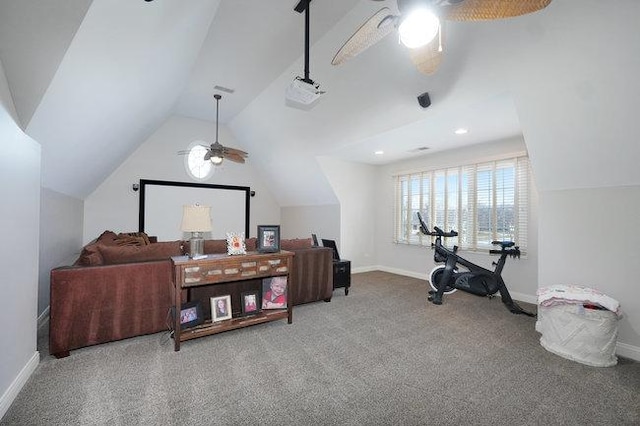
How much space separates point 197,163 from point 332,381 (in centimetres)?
617

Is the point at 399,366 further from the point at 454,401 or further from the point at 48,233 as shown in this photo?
the point at 48,233

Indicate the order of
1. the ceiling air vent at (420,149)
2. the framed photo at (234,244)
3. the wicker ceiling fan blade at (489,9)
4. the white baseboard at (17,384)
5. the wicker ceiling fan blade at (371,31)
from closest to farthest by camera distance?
the wicker ceiling fan blade at (489,9) < the wicker ceiling fan blade at (371,31) < the white baseboard at (17,384) < the framed photo at (234,244) < the ceiling air vent at (420,149)

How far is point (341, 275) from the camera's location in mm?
4492

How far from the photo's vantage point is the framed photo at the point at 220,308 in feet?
9.48

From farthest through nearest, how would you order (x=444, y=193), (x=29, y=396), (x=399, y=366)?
(x=444, y=193) → (x=399, y=366) → (x=29, y=396)

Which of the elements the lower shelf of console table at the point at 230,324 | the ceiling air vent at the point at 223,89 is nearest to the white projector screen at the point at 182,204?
the ceiling air vent at the point at 223,89

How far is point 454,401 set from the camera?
74.7 inches

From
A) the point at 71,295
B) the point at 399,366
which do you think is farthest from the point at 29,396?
the point at 399,366

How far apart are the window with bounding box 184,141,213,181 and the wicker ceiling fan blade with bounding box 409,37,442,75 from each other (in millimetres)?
5949

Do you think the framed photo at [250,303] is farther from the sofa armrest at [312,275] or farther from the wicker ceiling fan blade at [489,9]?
the wicker ceiling fan blade at [489,9]

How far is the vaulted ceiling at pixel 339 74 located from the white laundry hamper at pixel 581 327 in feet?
3.93

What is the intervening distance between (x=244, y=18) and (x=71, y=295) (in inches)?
122

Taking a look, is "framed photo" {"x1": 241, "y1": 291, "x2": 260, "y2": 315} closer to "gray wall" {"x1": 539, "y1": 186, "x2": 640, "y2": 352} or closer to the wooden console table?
the wooden console table

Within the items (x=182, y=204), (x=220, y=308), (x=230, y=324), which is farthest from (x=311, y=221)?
(x=230, y=324)
